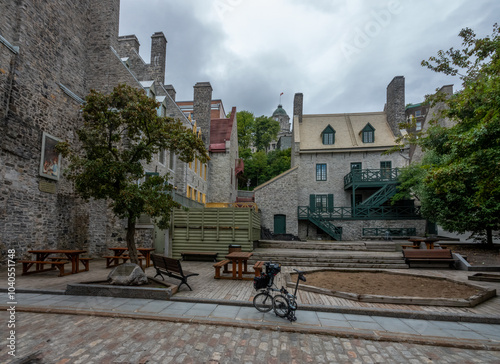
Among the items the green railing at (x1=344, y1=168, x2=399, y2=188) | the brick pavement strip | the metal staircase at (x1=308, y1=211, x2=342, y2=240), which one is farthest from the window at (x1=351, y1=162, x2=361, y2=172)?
the brick pavement strip

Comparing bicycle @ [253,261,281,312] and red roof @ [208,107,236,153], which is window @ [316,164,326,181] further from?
bicycle @ [253,261,281,312]

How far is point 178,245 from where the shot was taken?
13.4m

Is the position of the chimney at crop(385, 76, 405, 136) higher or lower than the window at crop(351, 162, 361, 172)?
higher

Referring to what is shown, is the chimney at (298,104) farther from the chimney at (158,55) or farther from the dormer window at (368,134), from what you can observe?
the chimney at (158,55)

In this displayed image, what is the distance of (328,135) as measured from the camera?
2666cm

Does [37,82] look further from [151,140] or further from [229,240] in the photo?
[229,240]

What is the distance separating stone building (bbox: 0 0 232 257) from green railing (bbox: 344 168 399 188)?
15072mm

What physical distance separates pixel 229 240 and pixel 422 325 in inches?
357

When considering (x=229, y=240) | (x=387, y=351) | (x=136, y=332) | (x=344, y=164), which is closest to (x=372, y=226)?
(x=344, y=164)

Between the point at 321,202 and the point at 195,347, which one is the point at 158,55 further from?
the point at 195,347

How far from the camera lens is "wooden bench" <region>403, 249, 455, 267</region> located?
36.4 ft

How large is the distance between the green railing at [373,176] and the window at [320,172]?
2309mm

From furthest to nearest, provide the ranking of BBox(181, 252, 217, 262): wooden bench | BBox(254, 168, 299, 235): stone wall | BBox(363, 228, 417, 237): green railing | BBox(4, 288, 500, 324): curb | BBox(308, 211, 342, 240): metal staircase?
BBox(254, 168, 299, 235): stone wall < BBox(308, 211, 342, 240): metal staircase < BBox(363, 228, 417, 237): green railing < BBox(181, 252, 217, 262): wooden bench < BBox(4, 288, 500, 324): curb

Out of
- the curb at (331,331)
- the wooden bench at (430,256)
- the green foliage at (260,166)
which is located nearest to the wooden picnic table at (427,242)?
the wooden bench at (430,256)
